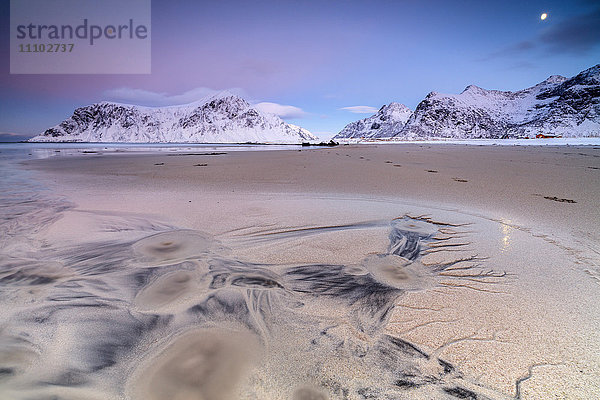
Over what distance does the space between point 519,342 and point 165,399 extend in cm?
164

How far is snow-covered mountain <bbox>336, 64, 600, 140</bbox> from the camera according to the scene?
10612 cm

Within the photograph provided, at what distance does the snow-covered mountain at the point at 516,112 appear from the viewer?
106125mm

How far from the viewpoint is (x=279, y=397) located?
42.1 inches

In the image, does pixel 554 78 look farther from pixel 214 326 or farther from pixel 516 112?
pixel 214 326

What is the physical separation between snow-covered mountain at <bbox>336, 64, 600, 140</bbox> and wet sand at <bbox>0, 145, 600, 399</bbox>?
101737mm

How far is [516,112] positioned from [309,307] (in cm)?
19193

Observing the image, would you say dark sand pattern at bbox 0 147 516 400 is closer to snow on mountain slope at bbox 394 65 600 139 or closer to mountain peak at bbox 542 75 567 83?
snow on mountain slope at bbox 394 65 600 139

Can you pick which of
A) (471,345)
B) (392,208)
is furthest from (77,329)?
(392,208)

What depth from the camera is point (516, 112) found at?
14588 centimetres

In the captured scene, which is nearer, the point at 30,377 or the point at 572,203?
the point at 30,377

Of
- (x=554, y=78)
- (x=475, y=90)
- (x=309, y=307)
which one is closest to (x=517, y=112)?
(x=475, y=90)

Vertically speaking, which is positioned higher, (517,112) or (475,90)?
(475,90)

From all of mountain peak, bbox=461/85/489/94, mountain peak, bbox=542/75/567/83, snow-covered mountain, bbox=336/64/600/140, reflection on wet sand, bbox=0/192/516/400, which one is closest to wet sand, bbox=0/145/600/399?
reflection on wet sand, bbox=0/192/516/400

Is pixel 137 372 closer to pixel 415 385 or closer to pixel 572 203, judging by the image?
pixel 415 385
